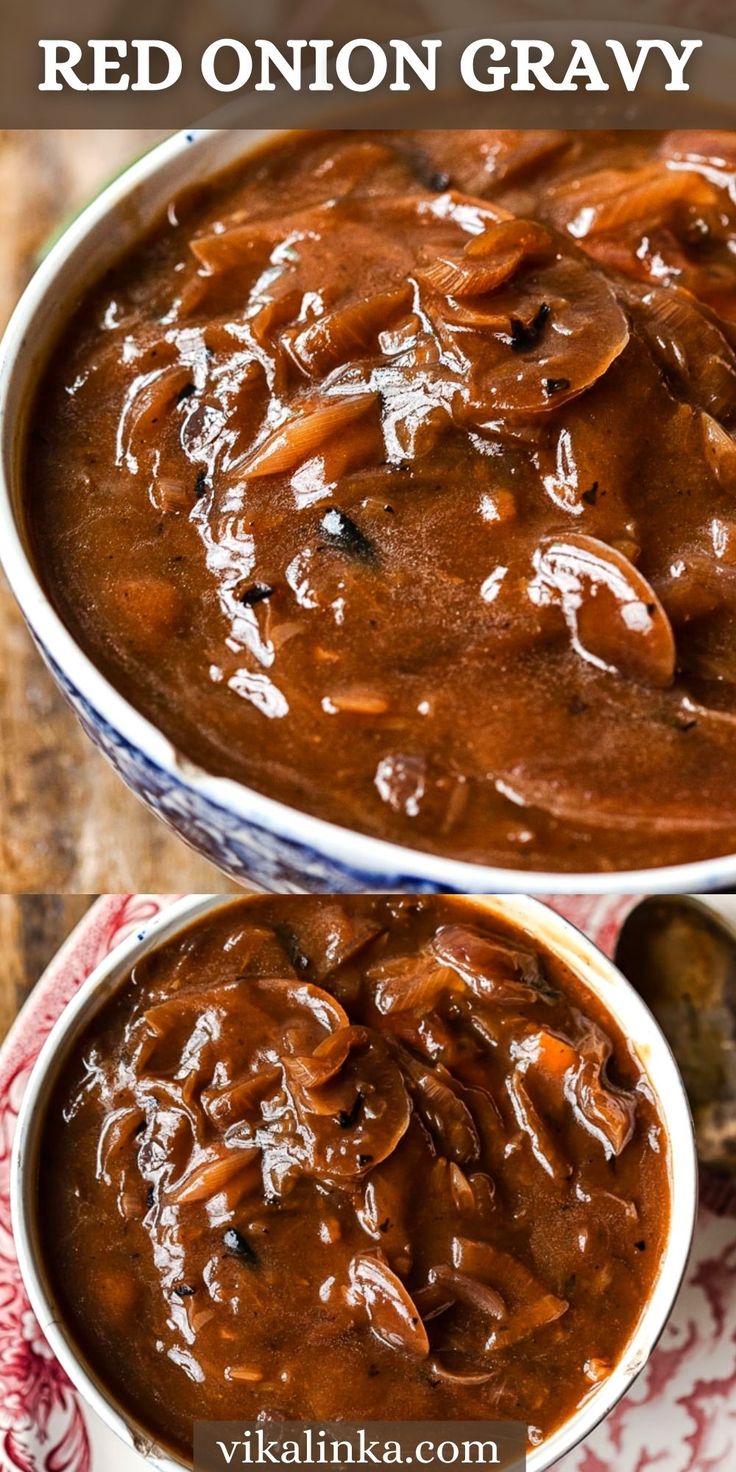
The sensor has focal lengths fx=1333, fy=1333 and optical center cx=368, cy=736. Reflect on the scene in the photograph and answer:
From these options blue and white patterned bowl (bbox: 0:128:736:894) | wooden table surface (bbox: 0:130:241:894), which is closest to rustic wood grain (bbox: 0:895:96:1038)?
wooden table surface (bbox: 0:130:241:894)

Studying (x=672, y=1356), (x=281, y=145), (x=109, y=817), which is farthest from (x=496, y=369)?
(x=672, y=1356)

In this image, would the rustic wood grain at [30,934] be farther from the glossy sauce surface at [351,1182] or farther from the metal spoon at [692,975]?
the metal spoon at [692,975]

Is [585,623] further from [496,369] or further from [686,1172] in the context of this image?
[686,1172]

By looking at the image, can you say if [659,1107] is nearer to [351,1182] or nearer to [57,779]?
[351,1182]

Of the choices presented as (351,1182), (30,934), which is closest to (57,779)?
(30,934)

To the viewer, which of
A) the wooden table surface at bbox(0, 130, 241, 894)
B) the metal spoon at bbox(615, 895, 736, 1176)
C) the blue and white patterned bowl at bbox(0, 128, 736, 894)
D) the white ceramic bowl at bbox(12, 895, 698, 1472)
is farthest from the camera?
the metal spoon at bbox(615, 895, 736, 1176)

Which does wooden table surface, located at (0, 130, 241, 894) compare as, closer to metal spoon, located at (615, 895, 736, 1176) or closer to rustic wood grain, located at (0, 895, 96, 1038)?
rustic wood grain, located at (0, 895, 96, 1038)

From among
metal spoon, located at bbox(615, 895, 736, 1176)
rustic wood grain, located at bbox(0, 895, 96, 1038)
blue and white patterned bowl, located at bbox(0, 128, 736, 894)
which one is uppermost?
blue and white patterned bowl, located at bbox(0, 128, 736, 894)
